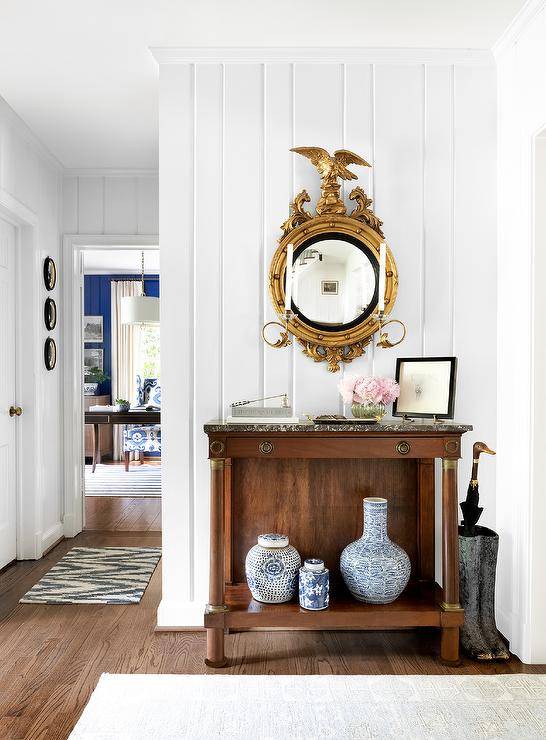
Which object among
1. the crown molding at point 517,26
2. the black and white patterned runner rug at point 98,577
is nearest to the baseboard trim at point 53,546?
the black and white patterned runner rug at point 98,577

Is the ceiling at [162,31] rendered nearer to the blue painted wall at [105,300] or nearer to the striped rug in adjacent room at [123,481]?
the striped rug in adjacent room at [123,481]

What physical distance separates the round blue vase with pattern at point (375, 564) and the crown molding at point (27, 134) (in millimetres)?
2896

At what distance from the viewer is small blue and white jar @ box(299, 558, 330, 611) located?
241 centimetres

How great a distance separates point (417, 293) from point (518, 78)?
981 millimetres

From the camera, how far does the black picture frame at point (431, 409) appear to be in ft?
8.37

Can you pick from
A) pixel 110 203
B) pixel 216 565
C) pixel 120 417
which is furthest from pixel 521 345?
pixel 120 417

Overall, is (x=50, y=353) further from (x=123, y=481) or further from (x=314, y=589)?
(x=123, y=481)

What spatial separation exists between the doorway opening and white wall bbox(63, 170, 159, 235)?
6.92 feet

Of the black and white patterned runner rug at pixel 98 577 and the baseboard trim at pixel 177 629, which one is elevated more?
the baseboard trim at pixel 177 629

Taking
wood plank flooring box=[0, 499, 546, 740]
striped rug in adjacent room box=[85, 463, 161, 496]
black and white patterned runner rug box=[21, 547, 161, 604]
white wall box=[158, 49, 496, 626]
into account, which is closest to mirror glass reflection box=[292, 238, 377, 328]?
white wall box=[158, 49, 496, 626]

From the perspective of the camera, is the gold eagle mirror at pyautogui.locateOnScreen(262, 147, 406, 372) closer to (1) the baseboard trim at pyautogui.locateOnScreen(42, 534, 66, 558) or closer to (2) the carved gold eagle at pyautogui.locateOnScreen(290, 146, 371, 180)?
(2) the carved gold eagle at pyautogui.locateOnScreen(290, 146, 371, 180)

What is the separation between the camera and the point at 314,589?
240 cm

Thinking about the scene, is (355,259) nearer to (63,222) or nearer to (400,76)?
(400,76)

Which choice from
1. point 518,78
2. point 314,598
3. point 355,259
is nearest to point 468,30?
point 518,78
